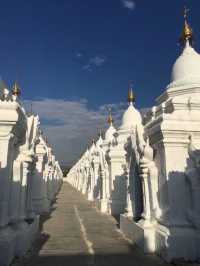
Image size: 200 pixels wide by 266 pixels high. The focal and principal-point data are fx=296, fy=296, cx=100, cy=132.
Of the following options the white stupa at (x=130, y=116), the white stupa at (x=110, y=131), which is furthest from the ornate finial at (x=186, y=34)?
the white stupa at (x=110, y=131)

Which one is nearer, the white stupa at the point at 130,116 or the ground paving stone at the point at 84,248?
the ground paving stone at the point at 84,248

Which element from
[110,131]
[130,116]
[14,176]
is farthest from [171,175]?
[110,131]

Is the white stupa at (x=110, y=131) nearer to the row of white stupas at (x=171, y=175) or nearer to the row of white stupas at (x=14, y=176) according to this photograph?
the row of white stupas at (x=171, y=175)

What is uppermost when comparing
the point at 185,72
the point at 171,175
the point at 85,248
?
the point at 185,72

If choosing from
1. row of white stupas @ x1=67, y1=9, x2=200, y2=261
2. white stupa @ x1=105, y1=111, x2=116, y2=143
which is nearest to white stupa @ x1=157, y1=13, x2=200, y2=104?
row of white stupas @ x1=67, y1=9, x2=200, y2=261

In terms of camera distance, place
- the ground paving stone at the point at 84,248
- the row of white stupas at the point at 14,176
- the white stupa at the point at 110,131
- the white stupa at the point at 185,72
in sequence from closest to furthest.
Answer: the row of white stupas at the point at 14,176 → the ground paving stone at the point at 84,248 → the white stupa at the point at 185,72 → the white stupa at the point at 110,131

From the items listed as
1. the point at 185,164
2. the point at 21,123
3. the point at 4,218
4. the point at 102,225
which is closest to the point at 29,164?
the point at 21,123

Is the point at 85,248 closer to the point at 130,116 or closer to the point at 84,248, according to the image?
the point at 84,248

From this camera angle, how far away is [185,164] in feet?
26.2

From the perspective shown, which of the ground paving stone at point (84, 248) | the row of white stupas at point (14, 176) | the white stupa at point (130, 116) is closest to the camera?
the row of white stupas at point (14, 176)

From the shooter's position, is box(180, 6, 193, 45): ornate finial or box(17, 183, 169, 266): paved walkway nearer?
box(17, 183, 169, 266): paved walkway

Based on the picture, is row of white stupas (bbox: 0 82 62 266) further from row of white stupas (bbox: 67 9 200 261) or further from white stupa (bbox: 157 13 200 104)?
white stupa (bbox: 157 13 200 104)

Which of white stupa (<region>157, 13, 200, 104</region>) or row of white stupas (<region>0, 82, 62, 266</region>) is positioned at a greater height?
white stupa (<region>157, 13, 200, 104</region>)

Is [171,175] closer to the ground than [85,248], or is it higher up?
higher up
